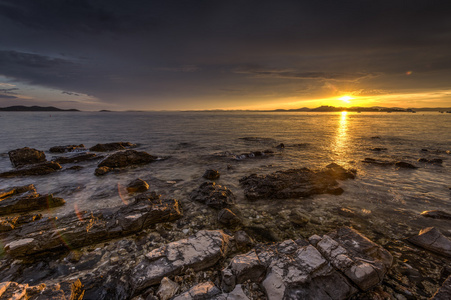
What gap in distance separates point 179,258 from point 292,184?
25.1ft

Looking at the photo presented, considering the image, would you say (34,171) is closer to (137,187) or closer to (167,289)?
(137,187)

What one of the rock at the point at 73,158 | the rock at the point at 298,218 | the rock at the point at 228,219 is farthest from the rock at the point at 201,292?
the rock at the point at 73,158

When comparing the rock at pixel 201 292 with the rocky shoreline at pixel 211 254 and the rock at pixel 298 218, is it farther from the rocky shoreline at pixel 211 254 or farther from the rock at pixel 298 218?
the rock at pixel 298 218

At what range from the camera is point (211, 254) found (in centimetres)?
518

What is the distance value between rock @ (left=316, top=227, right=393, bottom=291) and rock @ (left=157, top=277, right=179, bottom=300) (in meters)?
3.97

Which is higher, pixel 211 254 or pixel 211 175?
pixel 211 254

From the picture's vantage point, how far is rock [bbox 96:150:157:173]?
15.8 metres

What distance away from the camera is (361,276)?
423cm

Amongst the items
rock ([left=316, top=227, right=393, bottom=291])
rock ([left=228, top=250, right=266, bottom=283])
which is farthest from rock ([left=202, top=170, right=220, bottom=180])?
rock ([left=316, top=227, right=393, bottom=291])

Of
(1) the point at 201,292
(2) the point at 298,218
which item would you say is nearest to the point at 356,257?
(2) the point at 298,218

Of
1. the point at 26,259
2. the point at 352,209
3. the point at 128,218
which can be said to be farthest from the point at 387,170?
the point at 26,259

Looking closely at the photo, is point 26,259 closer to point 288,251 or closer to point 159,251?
point 159,251

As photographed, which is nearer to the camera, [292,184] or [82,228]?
[82,228]

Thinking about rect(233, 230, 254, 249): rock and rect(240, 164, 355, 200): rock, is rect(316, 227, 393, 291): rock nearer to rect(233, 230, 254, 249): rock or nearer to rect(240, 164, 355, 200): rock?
rect(233, 230, 254, 249): rock
